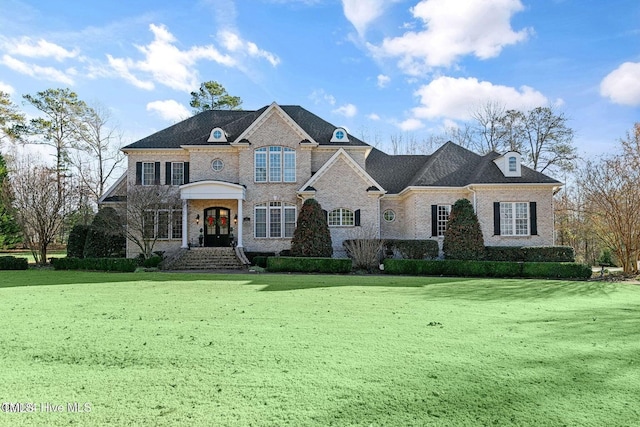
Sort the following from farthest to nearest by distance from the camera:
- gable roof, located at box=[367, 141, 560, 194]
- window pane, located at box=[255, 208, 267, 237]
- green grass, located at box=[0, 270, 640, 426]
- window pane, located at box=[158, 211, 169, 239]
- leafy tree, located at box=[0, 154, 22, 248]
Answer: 1. window pane, located at box=[255, 208, 267, 237]
2. window pane, located at box=[158, 211, 169, 239]
3. leafy tree, located at box=[0, 154, 22, 248]
4. gable roof, located at box=[367, 141, 560, 194]
5. green grass, located at box=[0, 270, 640, 426]

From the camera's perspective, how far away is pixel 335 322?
7824 millimetres

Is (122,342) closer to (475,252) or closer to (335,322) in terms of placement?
Answer: (335,322)

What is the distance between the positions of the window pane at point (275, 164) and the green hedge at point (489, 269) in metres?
9.85

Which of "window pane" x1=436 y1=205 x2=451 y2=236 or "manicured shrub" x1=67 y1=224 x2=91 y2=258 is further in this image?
"window pane" x1=436 y1=205 x2=451 y2=236

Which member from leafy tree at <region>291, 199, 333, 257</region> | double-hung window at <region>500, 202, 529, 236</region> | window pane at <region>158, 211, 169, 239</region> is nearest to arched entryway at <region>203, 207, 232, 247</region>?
window pane at <region>158, 211, 169, 239</region>

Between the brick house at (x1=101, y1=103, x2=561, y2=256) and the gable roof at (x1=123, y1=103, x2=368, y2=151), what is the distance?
0.11 metres

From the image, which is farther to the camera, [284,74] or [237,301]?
[284,74]

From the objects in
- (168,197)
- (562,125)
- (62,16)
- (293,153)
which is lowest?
(168,197)

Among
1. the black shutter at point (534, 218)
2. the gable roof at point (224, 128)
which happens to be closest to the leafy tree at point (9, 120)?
the gable roof at point (224, 128)

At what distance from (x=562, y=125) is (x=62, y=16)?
39048 millimetres

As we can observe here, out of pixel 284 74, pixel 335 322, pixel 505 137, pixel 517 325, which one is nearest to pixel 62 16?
pixel 284 74

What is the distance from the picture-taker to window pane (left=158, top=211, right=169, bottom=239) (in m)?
25.1

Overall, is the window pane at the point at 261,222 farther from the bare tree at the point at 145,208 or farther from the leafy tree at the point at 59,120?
the leafy tree at the point at 59,120

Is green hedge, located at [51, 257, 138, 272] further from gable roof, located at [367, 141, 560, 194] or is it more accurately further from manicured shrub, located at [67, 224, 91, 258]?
gable roof, located at [367, 141, 560, 194]
